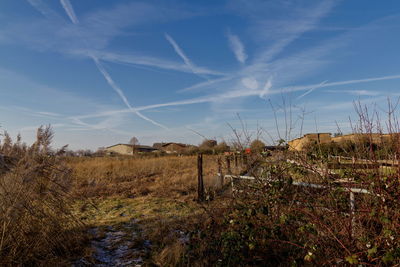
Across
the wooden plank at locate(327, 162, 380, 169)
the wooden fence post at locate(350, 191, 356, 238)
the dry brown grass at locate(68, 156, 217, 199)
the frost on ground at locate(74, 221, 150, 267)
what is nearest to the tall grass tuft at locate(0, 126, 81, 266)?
the frost on ground at locate(74, 221, 150, 267)

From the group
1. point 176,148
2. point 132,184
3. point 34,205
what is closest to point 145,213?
point 34,205

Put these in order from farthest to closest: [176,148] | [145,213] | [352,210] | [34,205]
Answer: [176,148] → [145,213] → [34,205] → [352,210]

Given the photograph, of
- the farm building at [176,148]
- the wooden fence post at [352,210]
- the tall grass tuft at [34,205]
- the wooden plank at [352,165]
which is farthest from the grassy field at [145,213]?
the farm building at [176,148]

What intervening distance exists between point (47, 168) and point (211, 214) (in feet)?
8.13

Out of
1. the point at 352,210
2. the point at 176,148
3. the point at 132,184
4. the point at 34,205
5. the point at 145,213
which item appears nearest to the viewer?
the point at 352,210

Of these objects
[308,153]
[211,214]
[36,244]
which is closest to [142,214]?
[211,214]

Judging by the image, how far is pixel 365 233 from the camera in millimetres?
2545

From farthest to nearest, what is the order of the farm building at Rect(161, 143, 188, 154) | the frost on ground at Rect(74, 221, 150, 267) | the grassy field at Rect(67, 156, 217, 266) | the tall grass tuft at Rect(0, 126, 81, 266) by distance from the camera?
1. the farm building at Rect(161, 143, 188, 154)
2. the grassy field at Rect(67, 156, 217, 266)
3. the frost on ground at Rect(74, 221, 150, 267)
4. the tall grass tuft at Rect(0, 126, 81, 266)

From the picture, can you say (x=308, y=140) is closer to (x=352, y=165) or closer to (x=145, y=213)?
(x=352, y=165)

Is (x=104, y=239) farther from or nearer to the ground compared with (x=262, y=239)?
nearer to the ground

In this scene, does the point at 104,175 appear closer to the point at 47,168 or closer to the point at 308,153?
the point at 47,168

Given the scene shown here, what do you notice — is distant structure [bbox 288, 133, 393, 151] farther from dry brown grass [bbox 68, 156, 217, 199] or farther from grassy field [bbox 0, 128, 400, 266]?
dry brown grass [bbox 68, 156, 217, 199]

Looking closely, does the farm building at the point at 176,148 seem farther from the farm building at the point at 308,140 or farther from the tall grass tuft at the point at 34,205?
the tall grass tuft at the point at 34,205

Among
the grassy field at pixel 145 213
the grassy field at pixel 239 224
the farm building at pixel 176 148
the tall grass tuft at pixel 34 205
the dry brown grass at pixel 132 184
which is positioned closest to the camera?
the grassy field at pixel 239 224
